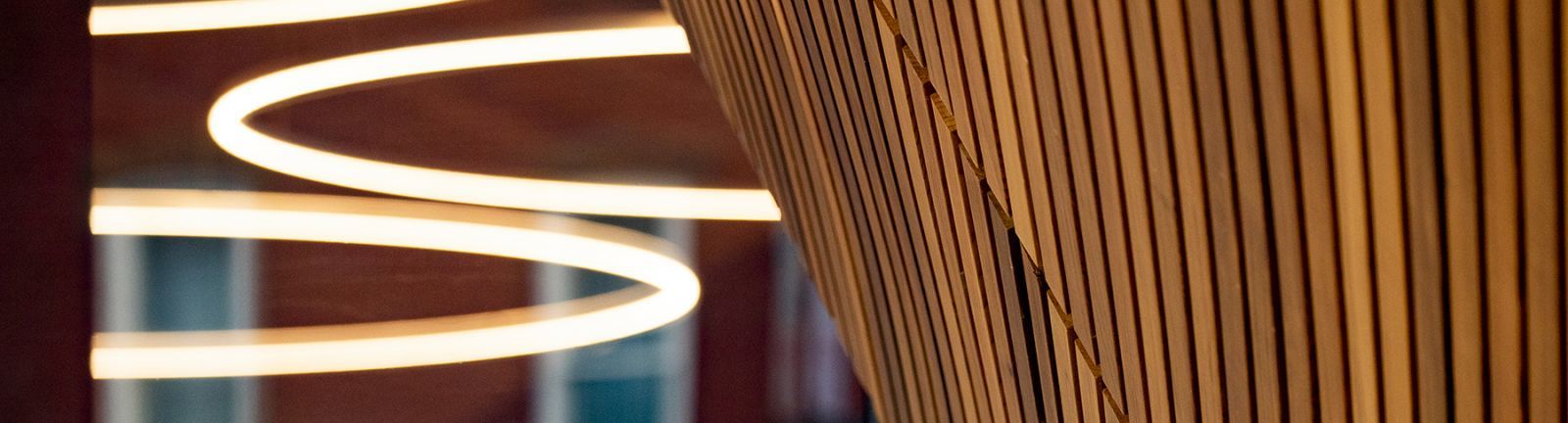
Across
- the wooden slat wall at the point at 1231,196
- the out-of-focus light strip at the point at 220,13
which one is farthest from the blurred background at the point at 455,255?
the wooden slat wall at the point at 1231,196

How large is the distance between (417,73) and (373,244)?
25.1 inches

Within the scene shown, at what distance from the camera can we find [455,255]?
3957 mm

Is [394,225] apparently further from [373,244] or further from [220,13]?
[220,13]

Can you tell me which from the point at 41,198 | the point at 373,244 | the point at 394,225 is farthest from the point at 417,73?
the point at 41,198

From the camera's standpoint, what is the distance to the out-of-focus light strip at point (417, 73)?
323cm

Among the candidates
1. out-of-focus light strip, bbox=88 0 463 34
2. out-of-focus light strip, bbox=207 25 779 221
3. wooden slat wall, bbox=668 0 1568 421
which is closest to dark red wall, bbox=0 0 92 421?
out-of-focus light strip, bbox=88 0 463 34

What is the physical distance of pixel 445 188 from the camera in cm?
376

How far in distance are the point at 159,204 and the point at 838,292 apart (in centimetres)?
339

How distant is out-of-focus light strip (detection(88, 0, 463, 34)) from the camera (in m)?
3.44

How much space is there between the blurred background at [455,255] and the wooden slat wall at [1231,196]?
326 cm

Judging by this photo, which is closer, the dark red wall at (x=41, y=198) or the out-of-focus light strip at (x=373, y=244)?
the dark red wall at (x=41, y=198)

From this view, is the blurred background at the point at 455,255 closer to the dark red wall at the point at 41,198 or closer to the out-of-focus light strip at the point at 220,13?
the out-of-focus light strip at the point at 220,13

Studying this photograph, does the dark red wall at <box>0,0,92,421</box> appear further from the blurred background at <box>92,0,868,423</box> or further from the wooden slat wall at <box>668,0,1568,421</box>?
the wooden slat wall at <box>668,0,1568,421</box>

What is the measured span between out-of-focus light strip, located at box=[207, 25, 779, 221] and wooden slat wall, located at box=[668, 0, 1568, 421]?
8.16 ft
